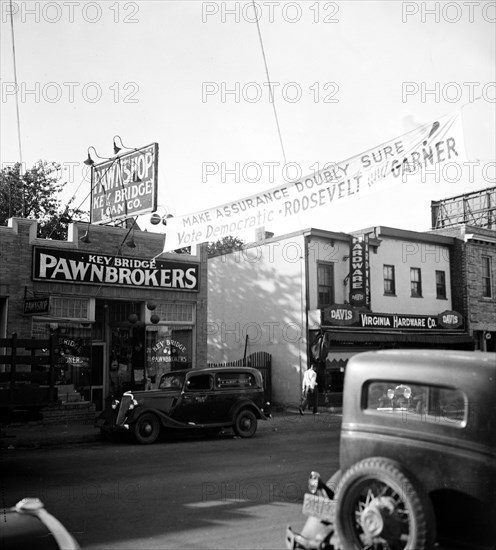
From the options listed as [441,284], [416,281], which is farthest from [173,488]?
[441,284]

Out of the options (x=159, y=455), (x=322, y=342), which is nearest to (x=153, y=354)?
(x=322, y=342)

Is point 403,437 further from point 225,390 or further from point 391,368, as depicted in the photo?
point 225,390

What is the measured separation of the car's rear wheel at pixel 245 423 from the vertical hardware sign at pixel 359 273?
9.52 meters

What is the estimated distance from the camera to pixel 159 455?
12.2 metres

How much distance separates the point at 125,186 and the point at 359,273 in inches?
433

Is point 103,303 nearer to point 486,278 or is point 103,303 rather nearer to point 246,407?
point 246,407

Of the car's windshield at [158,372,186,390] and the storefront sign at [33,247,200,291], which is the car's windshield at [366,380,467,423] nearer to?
the car's windshield at [158,372,186,390]

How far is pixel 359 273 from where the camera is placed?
24.3 metres

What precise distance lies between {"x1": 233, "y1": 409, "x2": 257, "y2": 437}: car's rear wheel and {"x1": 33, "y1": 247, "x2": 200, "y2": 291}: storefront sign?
19.0 ft

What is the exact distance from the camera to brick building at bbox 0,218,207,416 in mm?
17078

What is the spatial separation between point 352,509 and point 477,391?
51.7 inches

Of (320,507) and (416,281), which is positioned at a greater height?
(416,281)

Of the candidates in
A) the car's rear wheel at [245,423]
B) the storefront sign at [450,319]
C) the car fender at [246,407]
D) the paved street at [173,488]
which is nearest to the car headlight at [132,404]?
the paved street at [173,488]

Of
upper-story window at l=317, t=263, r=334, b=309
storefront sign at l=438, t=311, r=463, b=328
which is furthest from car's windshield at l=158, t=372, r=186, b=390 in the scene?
storefront sign at l=438, t=311, r=463, b=328
